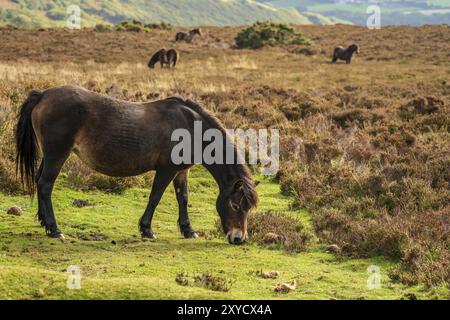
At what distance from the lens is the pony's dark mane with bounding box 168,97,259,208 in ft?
31.1

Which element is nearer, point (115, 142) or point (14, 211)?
point (115, 142)

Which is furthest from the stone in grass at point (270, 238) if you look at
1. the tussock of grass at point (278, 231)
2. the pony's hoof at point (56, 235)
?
the pony's hoof at point (56, 235)

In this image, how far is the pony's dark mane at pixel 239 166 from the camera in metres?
9.48

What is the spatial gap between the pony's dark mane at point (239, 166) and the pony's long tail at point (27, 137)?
90.4 inches

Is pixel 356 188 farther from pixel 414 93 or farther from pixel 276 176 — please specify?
pixel 414 93

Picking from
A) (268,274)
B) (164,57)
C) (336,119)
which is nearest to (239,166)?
(268,274)

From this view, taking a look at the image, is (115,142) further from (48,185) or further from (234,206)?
(234,206)

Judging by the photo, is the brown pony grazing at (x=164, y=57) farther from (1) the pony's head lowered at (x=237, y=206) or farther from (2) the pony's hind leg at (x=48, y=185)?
(1) the pony's head lowered at (x=237, y=206)

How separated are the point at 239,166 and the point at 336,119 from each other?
1168cm

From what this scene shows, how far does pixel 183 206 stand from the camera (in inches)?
410

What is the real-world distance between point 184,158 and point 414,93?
19.0m

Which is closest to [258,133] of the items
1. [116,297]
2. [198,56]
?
[116,297]

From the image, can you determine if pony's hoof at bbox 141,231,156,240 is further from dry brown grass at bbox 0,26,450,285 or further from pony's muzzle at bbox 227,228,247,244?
dry brown grass at bbox 0,26,450,285
